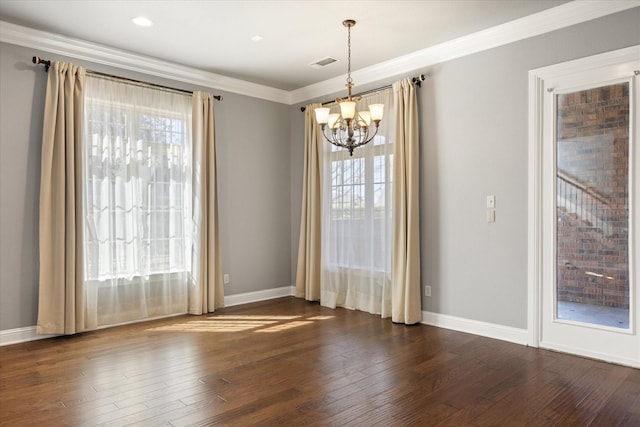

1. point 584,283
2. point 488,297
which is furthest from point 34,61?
point 584,283

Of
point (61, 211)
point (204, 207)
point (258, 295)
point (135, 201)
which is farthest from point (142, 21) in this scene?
point (258, 295)

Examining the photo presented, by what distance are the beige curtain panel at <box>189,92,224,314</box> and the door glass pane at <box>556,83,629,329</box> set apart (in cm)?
389

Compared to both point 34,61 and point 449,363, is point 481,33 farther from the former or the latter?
point 34,61

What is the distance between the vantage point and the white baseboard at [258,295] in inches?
235

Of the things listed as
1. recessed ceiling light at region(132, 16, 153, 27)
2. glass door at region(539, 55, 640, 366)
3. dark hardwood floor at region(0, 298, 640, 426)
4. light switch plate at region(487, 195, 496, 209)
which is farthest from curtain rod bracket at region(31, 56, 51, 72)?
glass door at region(539, 55, 640, 366)

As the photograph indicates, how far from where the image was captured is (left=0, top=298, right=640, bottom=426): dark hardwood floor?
107 inches

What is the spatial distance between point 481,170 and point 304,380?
275 cm

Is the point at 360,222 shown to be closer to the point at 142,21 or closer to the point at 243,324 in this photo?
the point at 243,324

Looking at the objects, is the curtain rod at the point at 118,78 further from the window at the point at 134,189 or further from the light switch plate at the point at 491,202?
the light switch plate at the point at 491,202

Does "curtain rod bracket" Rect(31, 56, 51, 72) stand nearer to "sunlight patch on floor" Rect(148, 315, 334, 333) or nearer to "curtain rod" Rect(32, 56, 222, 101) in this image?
"curtain rod" Rect(32, 56, 222, 101)

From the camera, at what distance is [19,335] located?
168 inches

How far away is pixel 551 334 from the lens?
3967 millimetres

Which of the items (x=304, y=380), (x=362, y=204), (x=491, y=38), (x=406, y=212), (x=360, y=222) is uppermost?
(x=491, y=38)

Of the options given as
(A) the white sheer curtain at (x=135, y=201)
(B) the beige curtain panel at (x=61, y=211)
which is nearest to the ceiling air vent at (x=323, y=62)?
(A) the white sheer curtain at (x=135, y=201)
